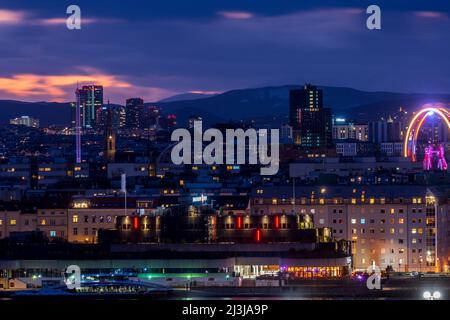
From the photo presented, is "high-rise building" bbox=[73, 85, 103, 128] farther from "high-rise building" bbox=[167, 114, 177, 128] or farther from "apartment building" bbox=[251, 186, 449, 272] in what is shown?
"apartment building" bbox=[251, 186, 449, 272]

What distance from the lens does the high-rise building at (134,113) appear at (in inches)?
3484

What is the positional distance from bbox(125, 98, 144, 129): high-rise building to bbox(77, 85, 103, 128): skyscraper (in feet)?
16.2

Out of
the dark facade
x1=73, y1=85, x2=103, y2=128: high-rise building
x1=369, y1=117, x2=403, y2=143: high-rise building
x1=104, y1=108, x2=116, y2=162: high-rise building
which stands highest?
x1=73, y1=85, x2=103, y2=128: high-rise building

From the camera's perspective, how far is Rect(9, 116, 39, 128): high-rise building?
81.0 metres

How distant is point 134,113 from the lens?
89.8 m

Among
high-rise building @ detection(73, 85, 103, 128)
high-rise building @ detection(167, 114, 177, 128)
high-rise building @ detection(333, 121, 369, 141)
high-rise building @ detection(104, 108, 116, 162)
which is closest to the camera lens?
high-rise building @ detection(104, 108, 116, 162)

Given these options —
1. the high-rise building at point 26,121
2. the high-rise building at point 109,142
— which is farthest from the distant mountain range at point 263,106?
the high-rise building at point 109,142

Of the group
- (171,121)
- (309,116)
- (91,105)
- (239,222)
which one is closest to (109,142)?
(91,105)

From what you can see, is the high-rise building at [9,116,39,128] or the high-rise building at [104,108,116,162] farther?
the high-rise building at [9,116,39,128]

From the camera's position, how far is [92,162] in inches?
2365

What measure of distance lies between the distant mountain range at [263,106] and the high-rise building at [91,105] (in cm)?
308

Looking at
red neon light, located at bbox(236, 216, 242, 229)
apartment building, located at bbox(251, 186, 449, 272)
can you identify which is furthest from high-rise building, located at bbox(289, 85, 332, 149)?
red neon light, located at bbox(236, 216, 242, 229)

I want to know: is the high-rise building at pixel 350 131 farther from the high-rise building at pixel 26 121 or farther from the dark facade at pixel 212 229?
the dark facade at pixel 212 229
